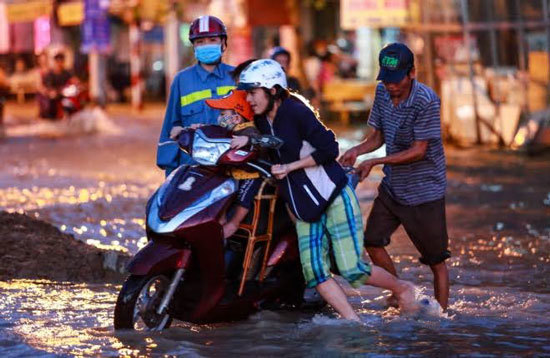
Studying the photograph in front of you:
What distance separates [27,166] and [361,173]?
36.8ft

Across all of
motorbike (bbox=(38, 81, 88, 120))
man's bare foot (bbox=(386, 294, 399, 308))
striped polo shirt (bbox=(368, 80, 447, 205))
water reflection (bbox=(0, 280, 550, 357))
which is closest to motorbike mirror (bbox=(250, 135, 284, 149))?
striped polo shirt (bbox=(368, 80, 447, 205))

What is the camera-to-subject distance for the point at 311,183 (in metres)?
7.00

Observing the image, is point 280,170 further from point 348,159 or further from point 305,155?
point 348,159

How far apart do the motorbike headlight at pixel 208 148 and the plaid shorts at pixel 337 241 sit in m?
0.60

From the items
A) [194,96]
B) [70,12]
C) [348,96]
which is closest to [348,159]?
[194,96]

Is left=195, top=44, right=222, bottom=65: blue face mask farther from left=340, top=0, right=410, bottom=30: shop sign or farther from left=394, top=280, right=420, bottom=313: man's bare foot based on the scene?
left=340, top=0, right=410, bottom=30: shop sign

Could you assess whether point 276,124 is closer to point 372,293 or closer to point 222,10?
point 372,293

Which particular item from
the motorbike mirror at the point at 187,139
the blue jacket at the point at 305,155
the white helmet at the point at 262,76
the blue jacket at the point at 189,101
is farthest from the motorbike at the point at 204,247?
the blue jacket at the point at 189,101

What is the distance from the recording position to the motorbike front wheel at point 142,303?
6.79 metres

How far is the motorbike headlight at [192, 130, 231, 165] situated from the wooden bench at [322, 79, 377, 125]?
825 inches

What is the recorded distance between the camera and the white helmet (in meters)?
6.91

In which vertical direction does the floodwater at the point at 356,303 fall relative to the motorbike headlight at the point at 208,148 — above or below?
below

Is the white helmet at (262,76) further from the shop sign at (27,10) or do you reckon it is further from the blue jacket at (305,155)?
the shop sign at (27,10)

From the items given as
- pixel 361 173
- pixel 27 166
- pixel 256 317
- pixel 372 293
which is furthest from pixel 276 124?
pixel 27 166
